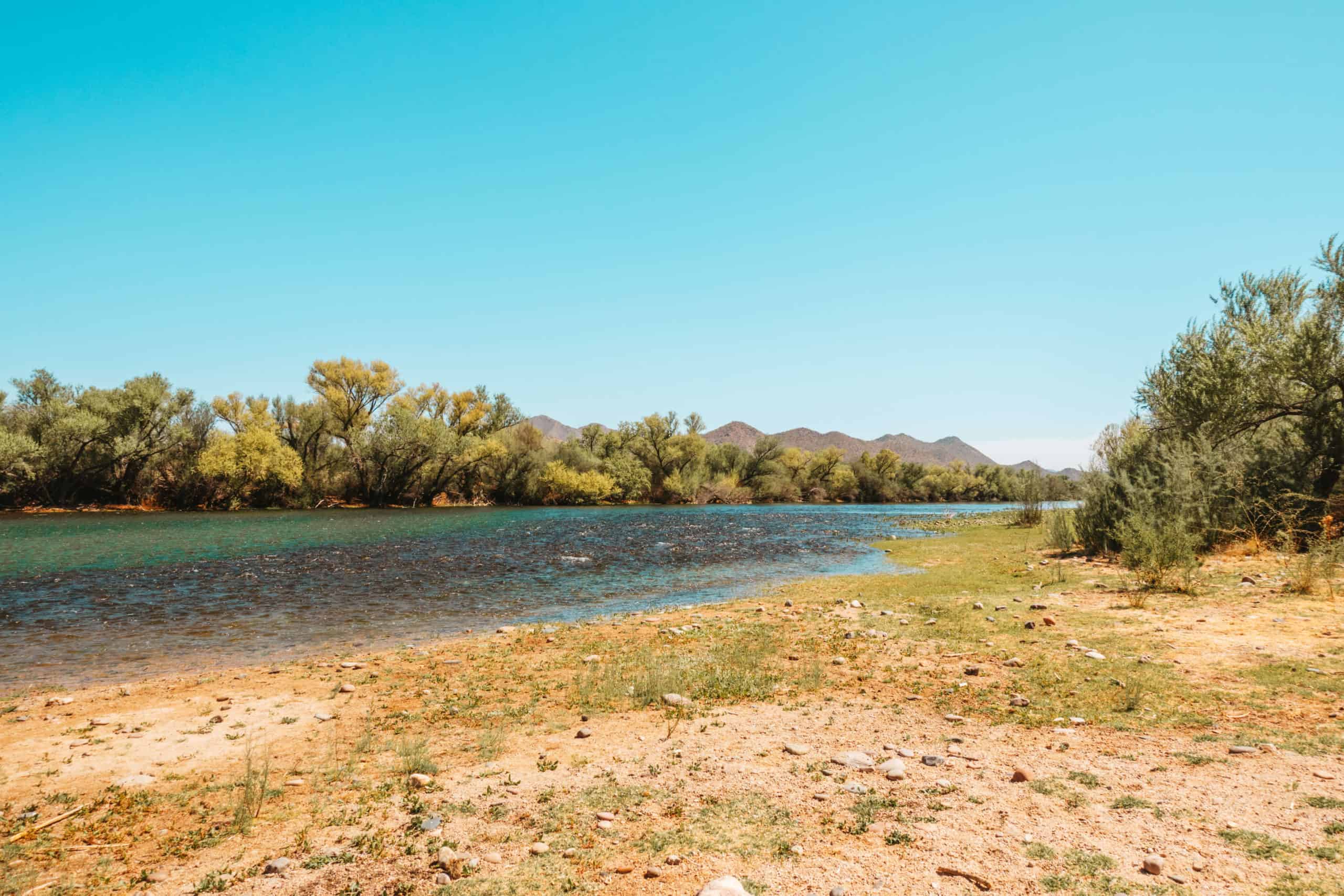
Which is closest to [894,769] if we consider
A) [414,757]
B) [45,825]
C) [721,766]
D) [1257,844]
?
[721,766]

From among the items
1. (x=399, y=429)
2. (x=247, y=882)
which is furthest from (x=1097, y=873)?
(x=399, y=429)

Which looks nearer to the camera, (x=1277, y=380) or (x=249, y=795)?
(x=249, y=795)

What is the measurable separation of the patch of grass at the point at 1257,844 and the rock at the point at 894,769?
7.31 feet

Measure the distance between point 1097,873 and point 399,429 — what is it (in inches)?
2852

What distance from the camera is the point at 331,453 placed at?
70312 millimetres

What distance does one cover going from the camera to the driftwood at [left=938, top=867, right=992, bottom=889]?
3.92 meters

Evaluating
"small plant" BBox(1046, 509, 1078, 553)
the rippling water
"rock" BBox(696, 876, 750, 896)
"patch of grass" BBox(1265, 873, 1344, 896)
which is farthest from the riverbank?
"small plant" BBox(1046, 509, 1078, 553)

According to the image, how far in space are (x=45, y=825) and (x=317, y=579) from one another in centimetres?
1659

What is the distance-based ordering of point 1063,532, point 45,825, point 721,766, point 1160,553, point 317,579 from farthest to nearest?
point 1063,532, point 317,579, point 1160,553, point 721,766, point 45,825

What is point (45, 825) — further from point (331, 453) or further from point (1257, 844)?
point (331, 453)

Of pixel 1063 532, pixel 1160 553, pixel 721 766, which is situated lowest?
pixel 721 766

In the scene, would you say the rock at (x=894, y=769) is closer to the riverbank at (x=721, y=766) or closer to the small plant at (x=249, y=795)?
the riverbank at (x=721, y=766)

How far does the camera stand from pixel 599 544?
33.1 meters

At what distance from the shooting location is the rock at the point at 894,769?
570 cm
